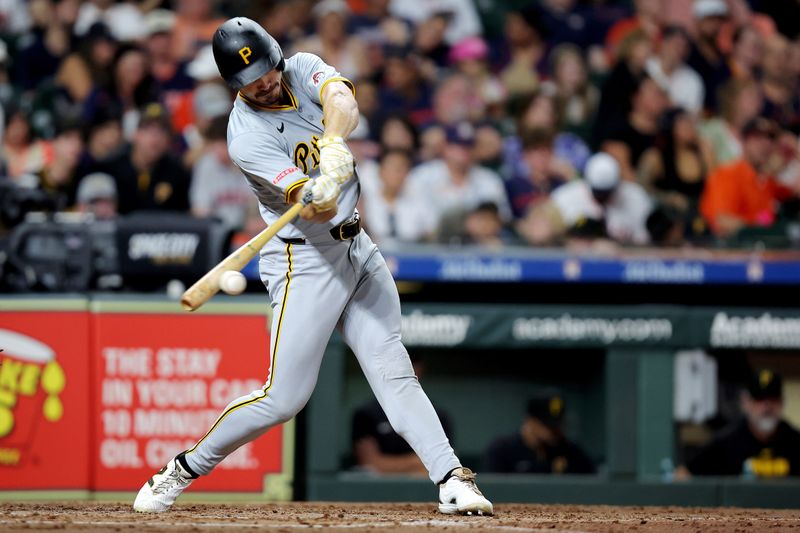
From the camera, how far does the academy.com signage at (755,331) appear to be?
270 inches

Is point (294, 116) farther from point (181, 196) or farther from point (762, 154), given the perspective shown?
point (762, 154)

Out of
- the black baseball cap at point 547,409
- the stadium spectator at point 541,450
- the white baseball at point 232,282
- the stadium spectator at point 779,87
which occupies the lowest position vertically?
the stadium spectator at point 541,450

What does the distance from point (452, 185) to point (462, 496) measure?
4.16 meters

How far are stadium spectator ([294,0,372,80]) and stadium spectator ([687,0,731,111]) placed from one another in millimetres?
Answer: 2769

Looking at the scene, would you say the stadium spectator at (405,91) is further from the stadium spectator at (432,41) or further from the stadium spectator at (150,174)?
the stadium spectator at (150,174)

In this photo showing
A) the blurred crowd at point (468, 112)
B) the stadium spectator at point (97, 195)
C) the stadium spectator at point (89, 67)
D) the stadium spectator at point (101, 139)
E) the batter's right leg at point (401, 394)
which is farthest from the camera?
the stadium spectator at point (89, 67)

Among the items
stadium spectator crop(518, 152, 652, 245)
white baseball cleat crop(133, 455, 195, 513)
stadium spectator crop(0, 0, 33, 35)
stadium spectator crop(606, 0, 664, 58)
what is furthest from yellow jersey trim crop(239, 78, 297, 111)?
stadium spectator crop(606, 0, 664, 58)

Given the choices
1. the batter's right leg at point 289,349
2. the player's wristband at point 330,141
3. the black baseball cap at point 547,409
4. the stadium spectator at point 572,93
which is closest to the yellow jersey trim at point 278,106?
the player's wristband at point 330,141

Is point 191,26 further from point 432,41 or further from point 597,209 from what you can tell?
point 597,209

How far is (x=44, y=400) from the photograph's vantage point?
6422mm

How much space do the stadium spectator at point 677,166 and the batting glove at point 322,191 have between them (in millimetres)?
4933

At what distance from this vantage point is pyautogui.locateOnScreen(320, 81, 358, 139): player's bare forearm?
4496 millimetres

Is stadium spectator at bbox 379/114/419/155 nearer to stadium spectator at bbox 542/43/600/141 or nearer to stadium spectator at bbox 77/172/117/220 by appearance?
stadium spectator at bbox 542/43/600/141

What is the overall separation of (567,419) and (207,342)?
6.77 ft
